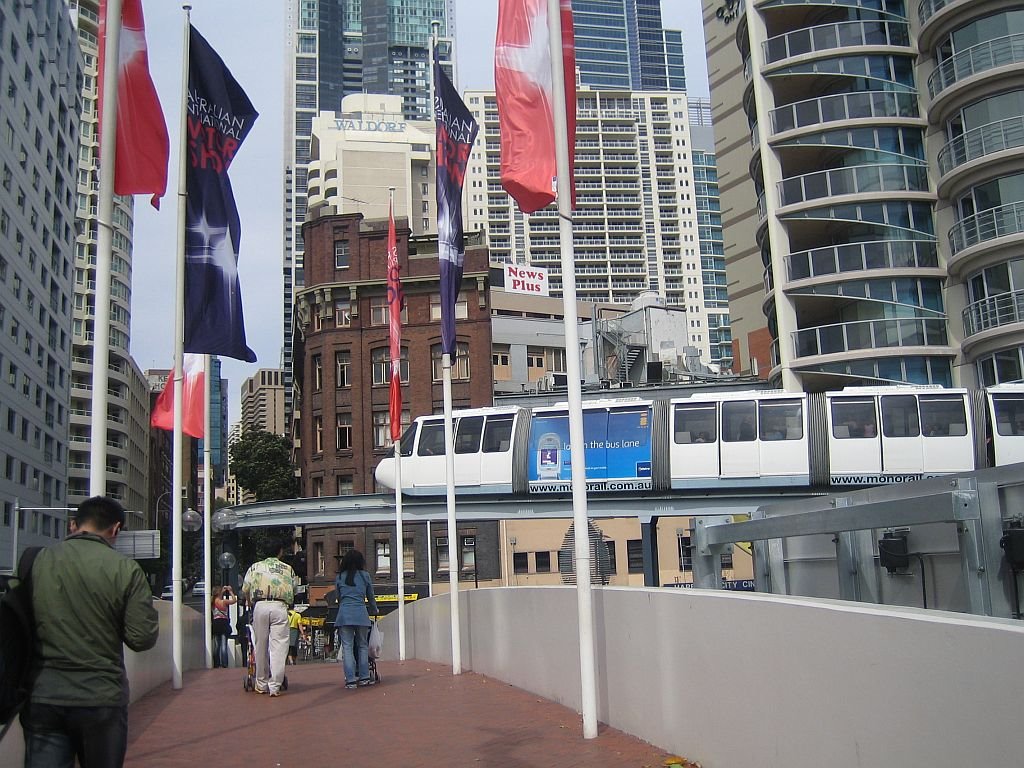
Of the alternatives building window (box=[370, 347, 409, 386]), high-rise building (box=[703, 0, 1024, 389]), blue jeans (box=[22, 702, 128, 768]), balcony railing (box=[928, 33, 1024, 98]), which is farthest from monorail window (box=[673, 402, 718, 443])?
building window (box=[370, 347, 409, 386])

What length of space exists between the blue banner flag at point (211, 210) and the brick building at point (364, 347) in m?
45.5

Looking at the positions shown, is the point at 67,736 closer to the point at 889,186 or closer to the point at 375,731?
the point at 375,731

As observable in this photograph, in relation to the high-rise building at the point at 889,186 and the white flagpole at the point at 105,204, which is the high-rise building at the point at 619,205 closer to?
the high-rise building at the point at 889,186

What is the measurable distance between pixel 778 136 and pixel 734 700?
43.3 metres

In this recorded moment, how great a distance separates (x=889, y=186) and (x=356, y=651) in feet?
122

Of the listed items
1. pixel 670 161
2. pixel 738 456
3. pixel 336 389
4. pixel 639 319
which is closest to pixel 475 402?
pixel 336 389

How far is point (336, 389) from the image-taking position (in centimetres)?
6259

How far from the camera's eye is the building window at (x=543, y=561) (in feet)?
196

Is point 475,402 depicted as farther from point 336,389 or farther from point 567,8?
point 567,8

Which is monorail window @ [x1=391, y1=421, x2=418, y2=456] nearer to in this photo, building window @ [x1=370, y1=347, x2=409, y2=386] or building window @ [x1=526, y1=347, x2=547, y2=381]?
building window @ [x1=370, y1=347, x2=409, y2=386]

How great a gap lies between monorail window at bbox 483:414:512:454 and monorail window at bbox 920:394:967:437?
1107 cm

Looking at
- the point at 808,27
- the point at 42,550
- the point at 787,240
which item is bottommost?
the point at 42,550

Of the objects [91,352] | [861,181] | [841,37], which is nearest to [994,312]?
[861,181]

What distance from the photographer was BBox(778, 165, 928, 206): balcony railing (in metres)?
44.7
